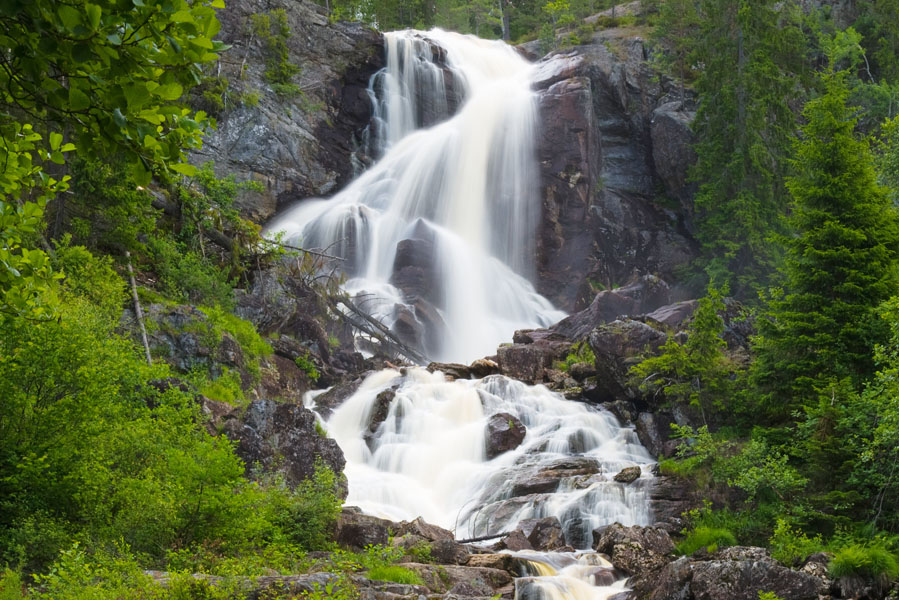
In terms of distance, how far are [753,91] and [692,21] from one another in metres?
12.7

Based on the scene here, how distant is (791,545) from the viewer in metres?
11.5

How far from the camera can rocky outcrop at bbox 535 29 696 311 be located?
38.9 metres

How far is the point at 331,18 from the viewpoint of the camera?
147 ft

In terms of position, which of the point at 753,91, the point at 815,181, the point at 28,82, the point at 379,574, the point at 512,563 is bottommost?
the point at 512,563

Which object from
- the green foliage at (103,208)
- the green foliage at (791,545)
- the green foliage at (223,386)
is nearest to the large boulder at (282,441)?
the green foliage at (223,386)

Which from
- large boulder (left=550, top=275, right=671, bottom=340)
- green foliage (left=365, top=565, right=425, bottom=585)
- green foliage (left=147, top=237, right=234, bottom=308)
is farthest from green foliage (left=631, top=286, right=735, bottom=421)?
green foliage (left=147, top=237, right=234, bottom=308)

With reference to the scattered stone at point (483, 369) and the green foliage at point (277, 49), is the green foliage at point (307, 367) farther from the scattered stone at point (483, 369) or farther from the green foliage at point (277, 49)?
the green foliage at point (277, 49)

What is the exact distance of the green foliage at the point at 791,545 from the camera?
11141 millimetres

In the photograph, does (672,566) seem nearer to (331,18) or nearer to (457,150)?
(457,150)

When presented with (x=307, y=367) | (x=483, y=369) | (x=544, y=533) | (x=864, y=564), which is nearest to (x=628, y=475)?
(x=544, y=533)

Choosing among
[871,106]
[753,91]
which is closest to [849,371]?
[753,91]

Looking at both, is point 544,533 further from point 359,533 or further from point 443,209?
point 443,209

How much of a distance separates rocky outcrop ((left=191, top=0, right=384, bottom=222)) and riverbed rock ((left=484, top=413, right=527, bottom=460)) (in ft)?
67.6

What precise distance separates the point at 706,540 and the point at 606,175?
31069 millimetres
